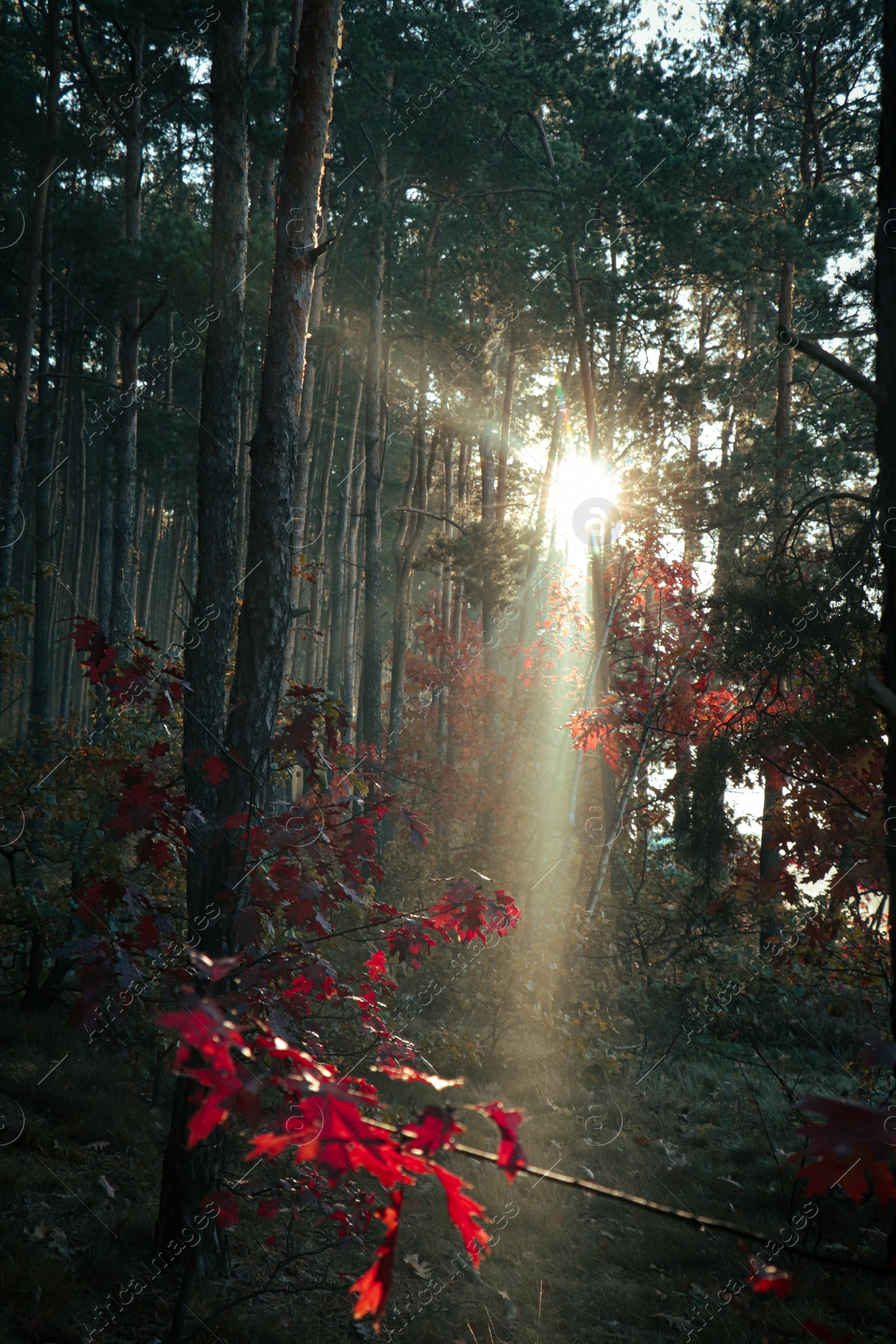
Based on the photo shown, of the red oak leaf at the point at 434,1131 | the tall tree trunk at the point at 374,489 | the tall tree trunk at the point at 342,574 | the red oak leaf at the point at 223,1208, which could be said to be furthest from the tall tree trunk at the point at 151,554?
the red oak leaf at the point at 434,1131

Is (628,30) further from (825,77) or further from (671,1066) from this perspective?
(671,1066)

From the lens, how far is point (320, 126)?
4543 millimetres

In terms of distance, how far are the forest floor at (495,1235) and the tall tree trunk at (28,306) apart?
7.94m

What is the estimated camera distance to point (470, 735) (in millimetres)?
15648

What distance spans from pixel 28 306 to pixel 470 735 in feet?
33.4

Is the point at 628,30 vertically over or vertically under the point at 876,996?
over

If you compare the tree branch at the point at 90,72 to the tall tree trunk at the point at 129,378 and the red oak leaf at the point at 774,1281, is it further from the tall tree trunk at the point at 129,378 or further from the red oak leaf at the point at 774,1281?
the red oak leaf at the point at 774,1281

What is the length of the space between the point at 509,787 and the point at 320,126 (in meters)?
9.93

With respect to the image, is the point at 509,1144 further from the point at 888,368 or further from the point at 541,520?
the point at 541,520

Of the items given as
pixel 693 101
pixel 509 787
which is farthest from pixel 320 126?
pixel 693 101

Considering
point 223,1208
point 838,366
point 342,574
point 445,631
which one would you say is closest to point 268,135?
point 445,631

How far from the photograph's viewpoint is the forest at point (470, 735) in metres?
3.77

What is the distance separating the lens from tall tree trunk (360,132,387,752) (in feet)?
50.0

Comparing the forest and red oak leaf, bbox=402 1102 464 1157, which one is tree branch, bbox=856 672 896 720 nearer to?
the forest
